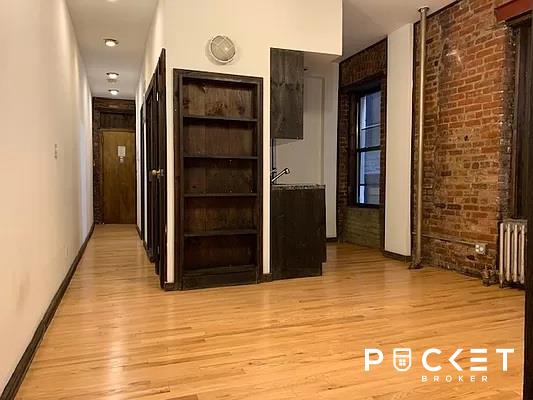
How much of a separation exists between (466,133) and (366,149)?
2227 millimetres

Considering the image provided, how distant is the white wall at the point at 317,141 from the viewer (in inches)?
253

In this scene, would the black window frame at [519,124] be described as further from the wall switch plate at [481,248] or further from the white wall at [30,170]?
the white wall at [30,170]

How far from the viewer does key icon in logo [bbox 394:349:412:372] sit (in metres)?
2.19

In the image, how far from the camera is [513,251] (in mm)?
3818

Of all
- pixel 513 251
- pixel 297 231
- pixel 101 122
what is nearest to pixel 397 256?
pixel 513 251

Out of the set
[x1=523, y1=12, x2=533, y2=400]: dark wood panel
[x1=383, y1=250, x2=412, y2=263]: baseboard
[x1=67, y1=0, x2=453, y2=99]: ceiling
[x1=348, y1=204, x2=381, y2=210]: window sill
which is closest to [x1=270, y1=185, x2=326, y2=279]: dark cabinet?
[x1=383, y1=250, x2=412, y2=263]: baseboard

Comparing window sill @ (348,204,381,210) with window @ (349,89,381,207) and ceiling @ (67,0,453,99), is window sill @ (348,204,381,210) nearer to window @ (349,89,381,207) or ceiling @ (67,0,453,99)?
window @ (349,89,381,207)

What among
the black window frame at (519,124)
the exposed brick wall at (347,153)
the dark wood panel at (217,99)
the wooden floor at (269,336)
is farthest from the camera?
the exposed brick wall at (347,153)

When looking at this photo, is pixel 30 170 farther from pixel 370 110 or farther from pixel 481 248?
pixel 370 110

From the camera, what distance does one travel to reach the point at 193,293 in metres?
3.71

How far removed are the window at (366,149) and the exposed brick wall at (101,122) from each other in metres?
5.37

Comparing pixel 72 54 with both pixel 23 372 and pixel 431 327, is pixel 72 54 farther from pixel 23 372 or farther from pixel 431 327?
pixel 431 327

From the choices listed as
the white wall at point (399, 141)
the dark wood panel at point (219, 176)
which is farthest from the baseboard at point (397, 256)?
the dark wood panel at point (219, 176)

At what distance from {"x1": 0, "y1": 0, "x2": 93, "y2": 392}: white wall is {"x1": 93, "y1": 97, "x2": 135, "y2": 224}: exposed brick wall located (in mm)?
5510
